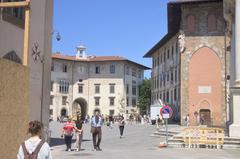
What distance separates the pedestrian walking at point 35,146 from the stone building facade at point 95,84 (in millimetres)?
75650

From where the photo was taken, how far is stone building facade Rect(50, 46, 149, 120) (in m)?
81.7

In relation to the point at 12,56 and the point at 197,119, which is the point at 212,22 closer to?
the point at 197,119

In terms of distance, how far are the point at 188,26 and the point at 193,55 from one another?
3.30 meters

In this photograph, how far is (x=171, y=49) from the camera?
54.4m

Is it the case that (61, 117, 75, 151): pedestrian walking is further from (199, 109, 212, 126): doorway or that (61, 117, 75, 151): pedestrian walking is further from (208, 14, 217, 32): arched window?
(208, 14, 217, 32): arched window

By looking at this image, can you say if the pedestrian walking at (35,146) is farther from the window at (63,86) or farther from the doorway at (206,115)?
the window at (63,86)

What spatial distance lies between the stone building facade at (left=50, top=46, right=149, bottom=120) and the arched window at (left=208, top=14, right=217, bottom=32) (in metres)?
37.8

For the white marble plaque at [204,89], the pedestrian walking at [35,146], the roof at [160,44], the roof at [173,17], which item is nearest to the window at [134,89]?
the roof at [160,44]

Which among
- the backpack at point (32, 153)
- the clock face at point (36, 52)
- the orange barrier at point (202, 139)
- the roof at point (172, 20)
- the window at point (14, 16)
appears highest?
the roof at point (172, 20)

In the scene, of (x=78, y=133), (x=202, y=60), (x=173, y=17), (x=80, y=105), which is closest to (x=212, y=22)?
(x=202, y=60)

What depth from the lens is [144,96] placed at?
88.2m

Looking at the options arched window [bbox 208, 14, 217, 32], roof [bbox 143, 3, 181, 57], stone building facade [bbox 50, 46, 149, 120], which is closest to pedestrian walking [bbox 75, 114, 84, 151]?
roof [bbox 143, 3, 181, 57]

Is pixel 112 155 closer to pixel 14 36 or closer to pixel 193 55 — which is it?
pixel 14 36

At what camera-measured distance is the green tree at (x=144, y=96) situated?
87.1m
